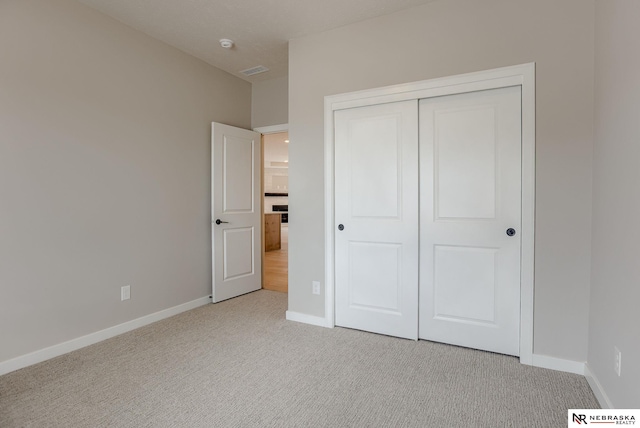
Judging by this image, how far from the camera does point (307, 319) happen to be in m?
3.16

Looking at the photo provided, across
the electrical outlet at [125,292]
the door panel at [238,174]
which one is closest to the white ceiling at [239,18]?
the door panel at [238,174]

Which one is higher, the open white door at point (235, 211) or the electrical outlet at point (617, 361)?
the open white door at point (235, 211)

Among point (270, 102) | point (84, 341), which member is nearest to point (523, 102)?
point (270, 102)

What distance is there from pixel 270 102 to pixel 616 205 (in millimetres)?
3655

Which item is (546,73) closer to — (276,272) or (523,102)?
(523,102)

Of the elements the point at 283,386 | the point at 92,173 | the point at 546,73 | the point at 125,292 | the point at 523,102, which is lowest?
the point at 283,386

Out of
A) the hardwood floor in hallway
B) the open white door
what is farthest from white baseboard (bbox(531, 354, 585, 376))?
the open white door

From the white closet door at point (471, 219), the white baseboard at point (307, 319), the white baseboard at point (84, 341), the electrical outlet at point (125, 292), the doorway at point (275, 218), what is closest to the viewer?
the white baseboard at point (84, 341)

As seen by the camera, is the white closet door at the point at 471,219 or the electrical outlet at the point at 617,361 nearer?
the electrical outlet at the point at 617,361

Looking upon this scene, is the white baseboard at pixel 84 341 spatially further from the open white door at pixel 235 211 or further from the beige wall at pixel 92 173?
the open white door at pixel 235 211

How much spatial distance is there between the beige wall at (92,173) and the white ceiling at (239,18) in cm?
22

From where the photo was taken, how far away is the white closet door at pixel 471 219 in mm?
2381

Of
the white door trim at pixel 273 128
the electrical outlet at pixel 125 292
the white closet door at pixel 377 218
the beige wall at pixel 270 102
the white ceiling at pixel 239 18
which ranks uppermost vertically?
the white ceiling at pixel 239 18

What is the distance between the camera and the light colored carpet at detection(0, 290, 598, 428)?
173cm
